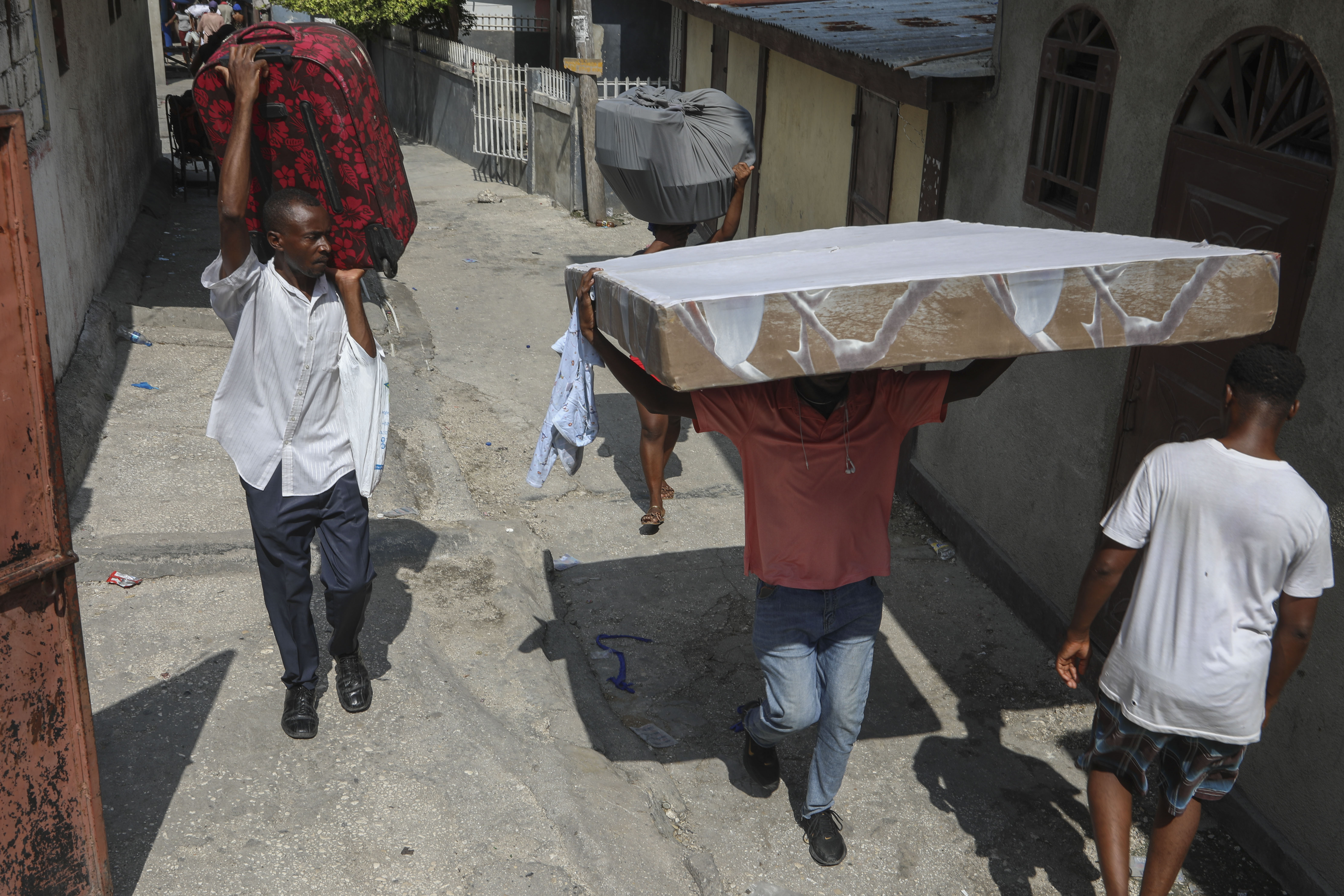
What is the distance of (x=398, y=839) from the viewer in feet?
11.3

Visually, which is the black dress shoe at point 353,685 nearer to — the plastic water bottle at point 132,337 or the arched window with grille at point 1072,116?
the arched window with grille at point 1072,116

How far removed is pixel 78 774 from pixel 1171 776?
9.28 feet

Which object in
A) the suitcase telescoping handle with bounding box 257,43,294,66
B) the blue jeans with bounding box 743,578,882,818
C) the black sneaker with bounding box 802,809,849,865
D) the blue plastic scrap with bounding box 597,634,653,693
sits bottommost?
the blue plastic scrap with bounding box 597,634,653,693

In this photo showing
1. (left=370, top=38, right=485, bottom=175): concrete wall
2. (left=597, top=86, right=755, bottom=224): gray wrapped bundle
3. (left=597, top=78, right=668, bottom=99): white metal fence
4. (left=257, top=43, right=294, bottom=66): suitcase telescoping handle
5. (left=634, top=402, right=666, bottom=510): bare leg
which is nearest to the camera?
(left=257, top=43, right=294, bottom=66): suitcase telescoping handle

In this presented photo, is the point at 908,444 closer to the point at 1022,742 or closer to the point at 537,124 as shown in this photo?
the point at 1022,742

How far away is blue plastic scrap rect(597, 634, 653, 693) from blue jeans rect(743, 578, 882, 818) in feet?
4.21

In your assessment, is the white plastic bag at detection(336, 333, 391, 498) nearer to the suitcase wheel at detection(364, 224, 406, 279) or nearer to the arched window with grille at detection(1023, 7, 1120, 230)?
the suitcase wheel at detection(364, 224, 406, 279)

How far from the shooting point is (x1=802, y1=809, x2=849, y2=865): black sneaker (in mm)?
3775

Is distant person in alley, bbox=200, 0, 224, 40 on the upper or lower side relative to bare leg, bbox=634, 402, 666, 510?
upper

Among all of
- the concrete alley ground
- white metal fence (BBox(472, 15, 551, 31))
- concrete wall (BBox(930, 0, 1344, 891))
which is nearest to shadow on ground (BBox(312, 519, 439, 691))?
the concrete alley ground

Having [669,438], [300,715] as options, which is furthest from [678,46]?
[300,715]

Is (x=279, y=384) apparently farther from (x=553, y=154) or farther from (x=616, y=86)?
(x=553, y=154)

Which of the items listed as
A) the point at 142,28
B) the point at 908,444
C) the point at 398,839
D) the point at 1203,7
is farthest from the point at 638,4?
the point at 398,839

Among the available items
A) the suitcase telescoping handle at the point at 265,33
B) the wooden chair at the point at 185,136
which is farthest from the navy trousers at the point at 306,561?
the wooden chair at the point at 185,136
